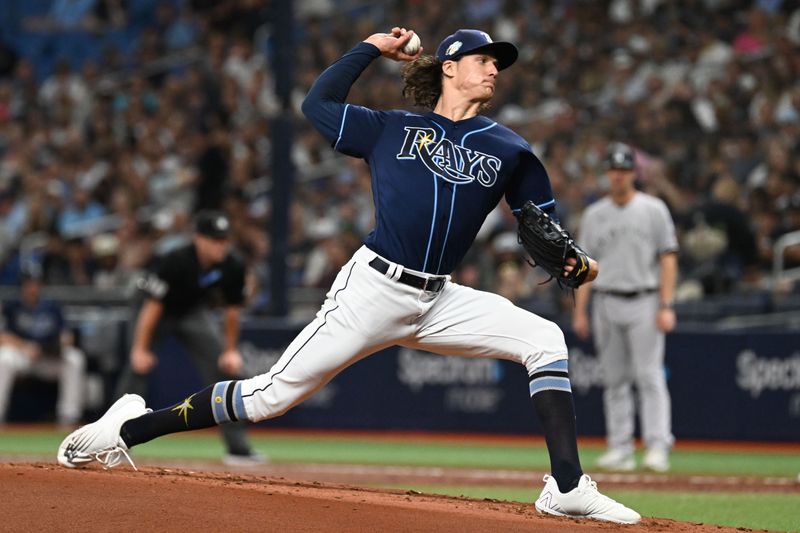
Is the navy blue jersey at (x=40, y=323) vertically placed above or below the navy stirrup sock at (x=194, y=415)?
above

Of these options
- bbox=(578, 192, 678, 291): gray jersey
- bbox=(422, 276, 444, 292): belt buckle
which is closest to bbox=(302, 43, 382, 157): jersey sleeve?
bbox=(422, 276, 444, 292): belt buckle

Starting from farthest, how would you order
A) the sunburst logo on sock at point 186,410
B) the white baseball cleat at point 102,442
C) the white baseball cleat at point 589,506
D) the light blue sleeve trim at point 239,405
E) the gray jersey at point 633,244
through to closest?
the gray jersey at point 633,244 → the white baseball cleat at point 102,442 → the sunburst logo on sock at point 186,410 → the light blue sleeve trim at point 239,405 → the white baseball cleat at point 589,506

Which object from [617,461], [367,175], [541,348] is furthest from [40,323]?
[541,348]

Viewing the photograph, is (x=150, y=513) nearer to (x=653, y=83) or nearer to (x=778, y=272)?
(x=778, y=272)

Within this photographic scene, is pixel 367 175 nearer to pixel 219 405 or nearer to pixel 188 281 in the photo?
pixel 188 281

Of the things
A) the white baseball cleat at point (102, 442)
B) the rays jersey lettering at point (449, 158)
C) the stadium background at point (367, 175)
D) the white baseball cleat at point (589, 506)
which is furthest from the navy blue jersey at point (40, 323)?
the white baseball cleat at point (589, 506)

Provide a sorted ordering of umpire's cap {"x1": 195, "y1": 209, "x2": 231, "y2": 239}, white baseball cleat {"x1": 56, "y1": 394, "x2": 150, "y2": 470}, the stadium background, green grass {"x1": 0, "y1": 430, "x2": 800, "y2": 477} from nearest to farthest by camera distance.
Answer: white baseball cleat {"x1": 56, "y1": 394, "x2": 150, "y2": 470} → umpire's cap {"x1": 195, "y1": 209, "x2": 231, "y2": 239} → green grass {"x1": 0, "y1": 430, "x2": 800, "y2": 477} → the stadium background

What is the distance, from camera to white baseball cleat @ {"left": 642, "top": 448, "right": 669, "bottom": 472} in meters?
9.88

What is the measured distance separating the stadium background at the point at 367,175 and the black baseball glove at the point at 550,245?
7354 millimetres

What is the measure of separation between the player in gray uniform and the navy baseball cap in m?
4.25

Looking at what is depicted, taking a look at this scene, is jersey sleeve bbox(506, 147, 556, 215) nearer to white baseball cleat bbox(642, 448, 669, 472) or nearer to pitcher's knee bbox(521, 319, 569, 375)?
pitcher's knee bbox(521, 319, 569, 375)

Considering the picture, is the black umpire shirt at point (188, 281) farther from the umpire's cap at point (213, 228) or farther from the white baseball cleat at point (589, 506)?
the white baseball cleat at point (589, 506)

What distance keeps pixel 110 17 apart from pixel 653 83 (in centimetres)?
1058

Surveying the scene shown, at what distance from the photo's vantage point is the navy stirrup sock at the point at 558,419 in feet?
18.2
